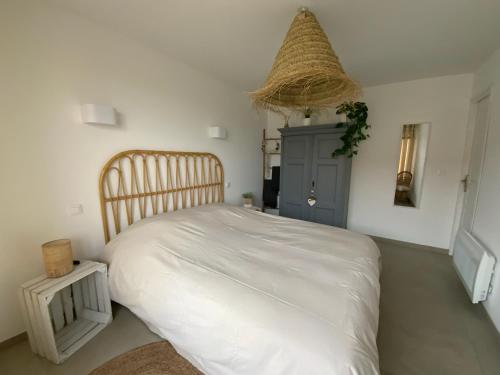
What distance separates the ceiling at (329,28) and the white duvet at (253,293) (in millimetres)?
1707

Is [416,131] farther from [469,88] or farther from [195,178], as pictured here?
[195,178]

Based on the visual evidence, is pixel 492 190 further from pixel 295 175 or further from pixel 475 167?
pixel 295 175

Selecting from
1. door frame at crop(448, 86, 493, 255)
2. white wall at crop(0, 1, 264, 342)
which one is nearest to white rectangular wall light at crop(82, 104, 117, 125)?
white wall at crop(0, 1, 264, 342)

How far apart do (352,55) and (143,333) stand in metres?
3.30

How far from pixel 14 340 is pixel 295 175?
3336 mm

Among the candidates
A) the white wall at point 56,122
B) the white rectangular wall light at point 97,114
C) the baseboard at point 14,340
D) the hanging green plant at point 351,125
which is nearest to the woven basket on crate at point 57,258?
the white wall at point 56,122

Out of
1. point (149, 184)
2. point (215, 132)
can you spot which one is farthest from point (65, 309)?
point (215, 132)

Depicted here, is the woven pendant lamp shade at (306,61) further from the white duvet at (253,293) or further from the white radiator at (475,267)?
the white radiator at (475,267)

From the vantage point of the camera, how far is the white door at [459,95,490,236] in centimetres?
229

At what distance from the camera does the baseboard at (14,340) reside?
58.0 inches

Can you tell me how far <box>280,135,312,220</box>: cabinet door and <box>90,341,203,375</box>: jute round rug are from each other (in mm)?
2462

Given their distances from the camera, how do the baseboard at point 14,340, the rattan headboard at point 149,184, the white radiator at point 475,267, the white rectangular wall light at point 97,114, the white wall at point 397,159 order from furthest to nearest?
the white wall at point 397,159 → the rattan headboard at point 149,184 → the white radiator at point 475,267 → the white rectangular wall light at point 97,114 → the baseboard at point 14,340

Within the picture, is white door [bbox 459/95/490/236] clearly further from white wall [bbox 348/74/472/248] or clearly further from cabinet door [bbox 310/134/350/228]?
cabinet door [bbox 310/134/350/228]

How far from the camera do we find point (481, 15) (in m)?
1.61
